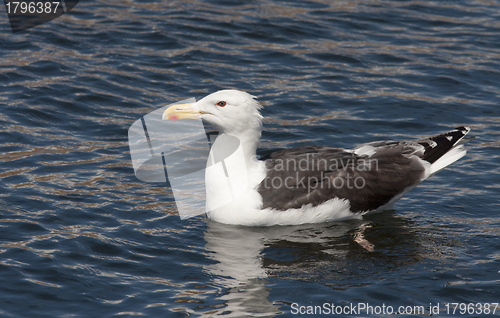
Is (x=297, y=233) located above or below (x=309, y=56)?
below

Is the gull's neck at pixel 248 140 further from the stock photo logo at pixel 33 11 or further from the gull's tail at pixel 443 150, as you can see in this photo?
the stock photo logo at pixel 33 11

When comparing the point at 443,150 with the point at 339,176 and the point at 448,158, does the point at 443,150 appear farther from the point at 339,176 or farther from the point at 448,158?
the point at 339,176

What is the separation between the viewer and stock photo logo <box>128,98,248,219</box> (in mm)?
8305

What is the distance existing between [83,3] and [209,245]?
32.1 ft

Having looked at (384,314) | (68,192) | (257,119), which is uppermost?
(257,119)

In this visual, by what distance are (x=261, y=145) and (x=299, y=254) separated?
10.8 ft

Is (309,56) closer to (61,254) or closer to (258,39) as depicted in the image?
Result: (258,39)

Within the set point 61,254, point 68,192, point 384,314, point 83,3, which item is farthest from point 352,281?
point 83,3

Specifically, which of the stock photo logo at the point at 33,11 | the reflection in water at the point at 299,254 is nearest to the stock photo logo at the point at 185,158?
the reflection in water at the point at 299,254

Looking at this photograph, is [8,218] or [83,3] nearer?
[8,218]

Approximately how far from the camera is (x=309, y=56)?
13820 mm
